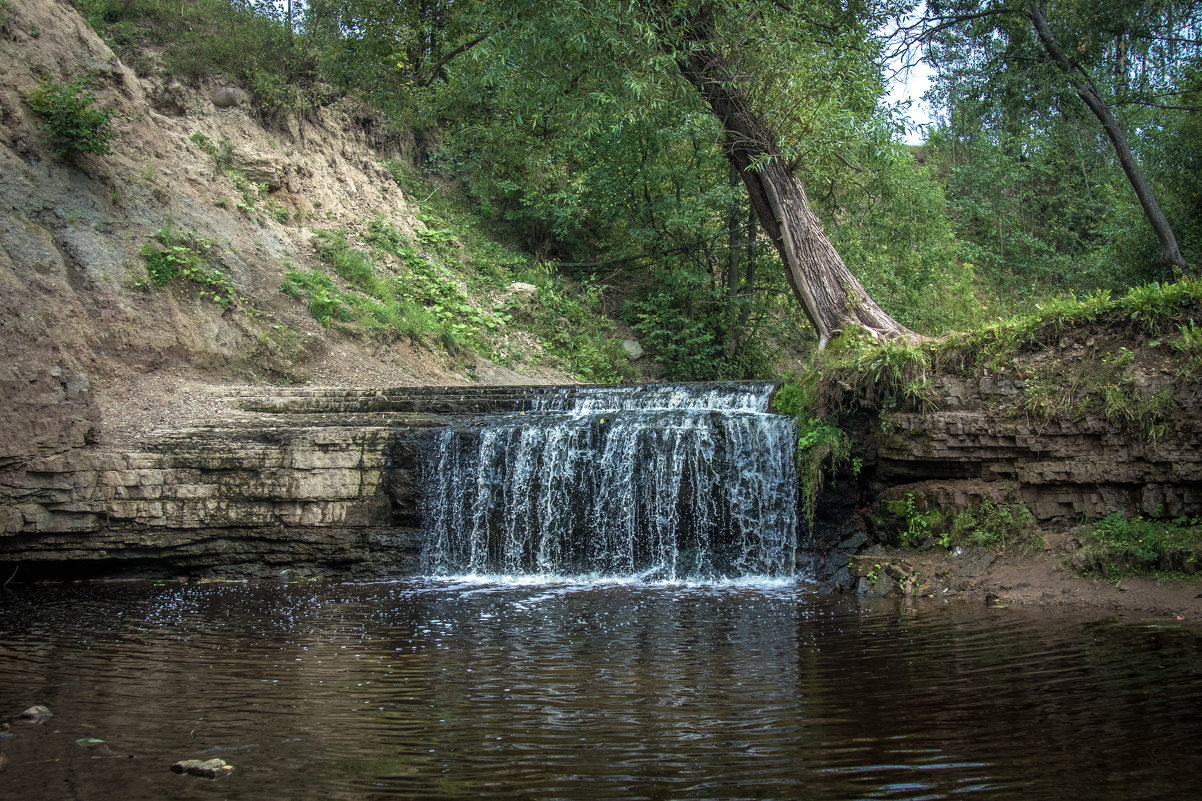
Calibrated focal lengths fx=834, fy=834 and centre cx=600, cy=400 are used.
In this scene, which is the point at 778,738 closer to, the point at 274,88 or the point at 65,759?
the point at 65,759

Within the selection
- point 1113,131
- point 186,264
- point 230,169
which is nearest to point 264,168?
point 230,169

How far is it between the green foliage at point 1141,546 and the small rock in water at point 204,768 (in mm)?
6962

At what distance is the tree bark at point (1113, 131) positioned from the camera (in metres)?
13.0

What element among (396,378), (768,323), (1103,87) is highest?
(1103,87)

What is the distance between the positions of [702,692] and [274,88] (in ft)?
56.7

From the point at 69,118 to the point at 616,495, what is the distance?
1010cm

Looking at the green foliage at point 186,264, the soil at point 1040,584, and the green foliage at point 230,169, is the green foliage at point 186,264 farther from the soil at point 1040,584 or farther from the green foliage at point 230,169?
the soil at point 1040,584

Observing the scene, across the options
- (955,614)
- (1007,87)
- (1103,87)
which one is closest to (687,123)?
(1007,87)

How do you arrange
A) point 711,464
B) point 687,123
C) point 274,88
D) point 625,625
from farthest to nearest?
point 274,88
point 687,123
point 711,464
point 625,625

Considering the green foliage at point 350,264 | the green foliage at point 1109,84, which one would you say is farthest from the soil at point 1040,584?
the green foliage at point 350,264

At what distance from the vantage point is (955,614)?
6656mm

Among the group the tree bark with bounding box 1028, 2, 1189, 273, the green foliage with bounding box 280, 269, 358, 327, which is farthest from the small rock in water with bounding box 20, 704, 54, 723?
the tree bark with bounding box 1028, 2, 1189, 273

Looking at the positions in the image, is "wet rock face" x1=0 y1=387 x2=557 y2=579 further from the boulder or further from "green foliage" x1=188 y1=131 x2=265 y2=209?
the boulder

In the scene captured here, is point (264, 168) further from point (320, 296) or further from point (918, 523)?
point (918, 523)
